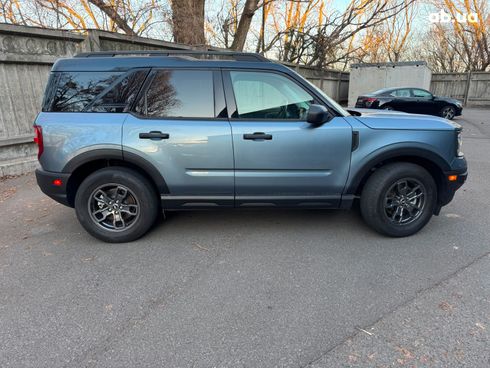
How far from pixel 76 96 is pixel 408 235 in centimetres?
387

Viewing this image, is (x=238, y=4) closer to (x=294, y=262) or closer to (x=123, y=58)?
(x=123, y=58)

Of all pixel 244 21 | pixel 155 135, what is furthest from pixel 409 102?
pixel 155 135

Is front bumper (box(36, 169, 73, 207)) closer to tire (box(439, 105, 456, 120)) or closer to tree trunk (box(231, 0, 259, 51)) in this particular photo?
tree trunk (box(231, 0, 259, 51))

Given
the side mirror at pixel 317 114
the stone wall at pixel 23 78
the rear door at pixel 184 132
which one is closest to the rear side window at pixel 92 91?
the rear door at pixel 184 132

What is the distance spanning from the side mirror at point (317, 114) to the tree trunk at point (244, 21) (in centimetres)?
1017

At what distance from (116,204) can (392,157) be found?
3.00m

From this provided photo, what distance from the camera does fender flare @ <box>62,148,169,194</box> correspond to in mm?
3377

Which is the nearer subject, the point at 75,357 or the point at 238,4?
the point at 75,357

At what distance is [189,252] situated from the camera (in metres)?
3.45

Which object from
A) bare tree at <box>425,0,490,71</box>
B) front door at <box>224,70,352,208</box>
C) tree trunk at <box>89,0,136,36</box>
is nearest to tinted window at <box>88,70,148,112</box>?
front door at <box>224,70,352,208</box>

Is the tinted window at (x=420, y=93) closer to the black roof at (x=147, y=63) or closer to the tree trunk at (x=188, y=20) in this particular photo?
the tree trunk at (x=188, y=20)

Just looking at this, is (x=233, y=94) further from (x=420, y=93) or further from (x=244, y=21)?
(x=420, y=93)

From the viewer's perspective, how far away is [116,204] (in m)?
Result: 3.61

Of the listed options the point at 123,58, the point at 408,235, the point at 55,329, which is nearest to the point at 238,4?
the point at 123,58
